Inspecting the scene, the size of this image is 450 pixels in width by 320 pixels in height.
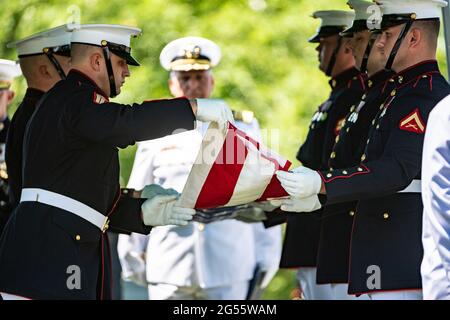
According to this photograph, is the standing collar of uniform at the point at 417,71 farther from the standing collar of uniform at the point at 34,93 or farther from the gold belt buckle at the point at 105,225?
the standing collar of uniform at the point at 34,93

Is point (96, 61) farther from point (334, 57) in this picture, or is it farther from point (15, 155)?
point (334, 57)

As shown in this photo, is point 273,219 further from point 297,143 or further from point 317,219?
point 297,143

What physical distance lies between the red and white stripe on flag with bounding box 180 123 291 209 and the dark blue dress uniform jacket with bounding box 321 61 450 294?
31 cm

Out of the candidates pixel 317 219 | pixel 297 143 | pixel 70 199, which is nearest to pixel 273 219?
pixel 317 219

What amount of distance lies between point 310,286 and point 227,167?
5.95 ft

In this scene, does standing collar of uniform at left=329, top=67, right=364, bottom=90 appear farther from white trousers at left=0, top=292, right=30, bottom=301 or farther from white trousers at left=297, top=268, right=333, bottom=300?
white trousers at left=0, top=292, right=30, bottom=301

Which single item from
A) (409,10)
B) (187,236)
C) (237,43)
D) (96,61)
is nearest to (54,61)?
(96,61)

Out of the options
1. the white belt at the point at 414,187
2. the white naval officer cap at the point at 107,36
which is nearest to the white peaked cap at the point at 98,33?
the white naval officer cap at the point at 107,36

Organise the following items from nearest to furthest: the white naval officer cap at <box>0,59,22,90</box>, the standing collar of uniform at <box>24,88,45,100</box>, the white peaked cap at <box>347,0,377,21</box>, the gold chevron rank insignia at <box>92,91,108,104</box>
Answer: the gold chevron rank insignia at <box>92,91,108,104</box>, the white peaked cap at <box>347,0,377,21</box>, the standing collar of uniform at <box>24,88,45,100</box>, the white naval officer cap at <box>0,59,22,90</box>

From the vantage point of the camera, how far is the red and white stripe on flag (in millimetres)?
6172

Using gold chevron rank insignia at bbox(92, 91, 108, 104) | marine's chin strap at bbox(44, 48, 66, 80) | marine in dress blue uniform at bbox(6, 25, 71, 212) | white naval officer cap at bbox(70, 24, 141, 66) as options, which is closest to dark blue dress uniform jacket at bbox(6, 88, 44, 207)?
marine in dress blue uniform at bbox(6, 25, 71, 212)

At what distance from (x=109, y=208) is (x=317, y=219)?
1629 millimetres

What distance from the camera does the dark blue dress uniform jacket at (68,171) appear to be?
5855 mm

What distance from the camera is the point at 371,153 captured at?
6195mm
